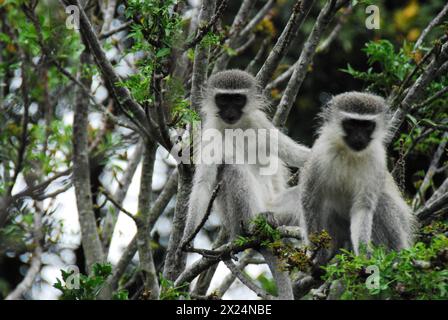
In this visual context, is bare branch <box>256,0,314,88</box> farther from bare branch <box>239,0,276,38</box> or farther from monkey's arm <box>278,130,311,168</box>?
bare branch <box>239,0,276,38</box>

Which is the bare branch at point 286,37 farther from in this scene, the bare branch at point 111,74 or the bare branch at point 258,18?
the bare branch at point 111,74

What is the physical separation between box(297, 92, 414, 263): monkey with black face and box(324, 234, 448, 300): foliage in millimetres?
1803

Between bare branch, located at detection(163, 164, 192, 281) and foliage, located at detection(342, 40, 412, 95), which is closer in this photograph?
bare branch, located at detection(163, 164, 192, 281)

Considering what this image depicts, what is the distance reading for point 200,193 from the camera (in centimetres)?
789

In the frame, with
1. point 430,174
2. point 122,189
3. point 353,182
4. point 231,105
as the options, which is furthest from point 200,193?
point 430,174

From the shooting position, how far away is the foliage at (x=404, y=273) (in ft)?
16.2

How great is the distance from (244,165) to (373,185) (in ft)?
4.66

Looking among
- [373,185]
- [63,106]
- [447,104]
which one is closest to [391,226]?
[373,185]

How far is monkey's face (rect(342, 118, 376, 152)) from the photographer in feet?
24.0

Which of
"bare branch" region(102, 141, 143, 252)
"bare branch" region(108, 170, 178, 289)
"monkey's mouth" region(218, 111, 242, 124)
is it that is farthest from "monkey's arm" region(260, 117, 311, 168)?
"bare branch" region(102, 141, 143, 252)

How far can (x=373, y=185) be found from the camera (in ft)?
24.0

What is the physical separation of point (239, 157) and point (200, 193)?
1.94ft
